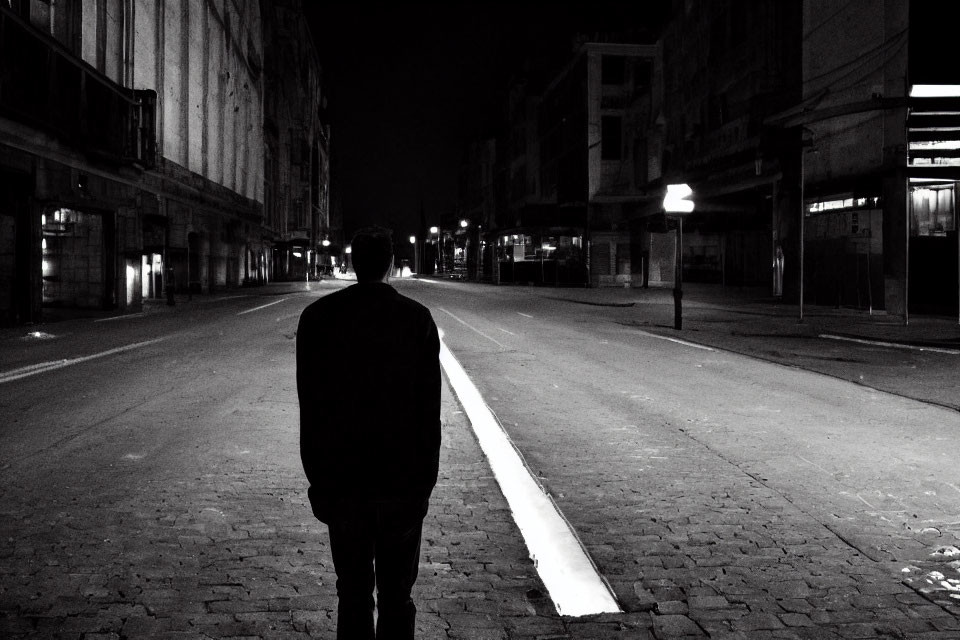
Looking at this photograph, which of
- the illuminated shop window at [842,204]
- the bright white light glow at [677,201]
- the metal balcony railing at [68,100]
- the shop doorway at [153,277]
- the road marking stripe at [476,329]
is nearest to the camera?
the road marking stripe at [476,329]

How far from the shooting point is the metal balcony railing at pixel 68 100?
18.8 m

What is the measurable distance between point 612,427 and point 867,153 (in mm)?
19522

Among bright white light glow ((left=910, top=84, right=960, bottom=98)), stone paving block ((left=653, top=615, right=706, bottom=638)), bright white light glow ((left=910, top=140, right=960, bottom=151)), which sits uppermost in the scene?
bright white light glow ((left=910, top=84, right=960, bottom=98))

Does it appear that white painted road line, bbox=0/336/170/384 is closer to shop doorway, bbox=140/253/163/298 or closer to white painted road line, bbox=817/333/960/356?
white painted road line, bbox=817/333/960/356

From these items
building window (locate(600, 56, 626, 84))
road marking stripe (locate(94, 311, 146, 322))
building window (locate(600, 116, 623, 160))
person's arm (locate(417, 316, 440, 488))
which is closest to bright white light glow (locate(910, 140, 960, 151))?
person's arm (locate(417, 316, 440, 488))

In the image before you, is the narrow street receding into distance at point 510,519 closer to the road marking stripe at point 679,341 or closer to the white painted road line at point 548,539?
the white painted road line at point 548,539

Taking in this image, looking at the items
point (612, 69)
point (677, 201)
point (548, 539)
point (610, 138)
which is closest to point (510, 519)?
point (548, 539)

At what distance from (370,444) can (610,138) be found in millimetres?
53258

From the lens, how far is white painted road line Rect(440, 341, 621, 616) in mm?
3666

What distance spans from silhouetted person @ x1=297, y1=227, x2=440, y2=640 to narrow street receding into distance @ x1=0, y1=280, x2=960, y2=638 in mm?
115

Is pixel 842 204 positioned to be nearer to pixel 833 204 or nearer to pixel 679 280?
pixel 833 204

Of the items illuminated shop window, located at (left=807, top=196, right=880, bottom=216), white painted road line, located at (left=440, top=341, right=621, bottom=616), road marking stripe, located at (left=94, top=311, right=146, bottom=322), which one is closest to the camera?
white painted road line, located at (left=440, top=341, right=621, bottom=616)

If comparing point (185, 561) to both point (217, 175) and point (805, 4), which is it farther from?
point (217, 175)

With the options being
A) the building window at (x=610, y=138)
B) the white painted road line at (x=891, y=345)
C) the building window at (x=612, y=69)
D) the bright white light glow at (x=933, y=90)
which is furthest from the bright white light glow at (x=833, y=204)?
the building window at (x=612, y=69)
